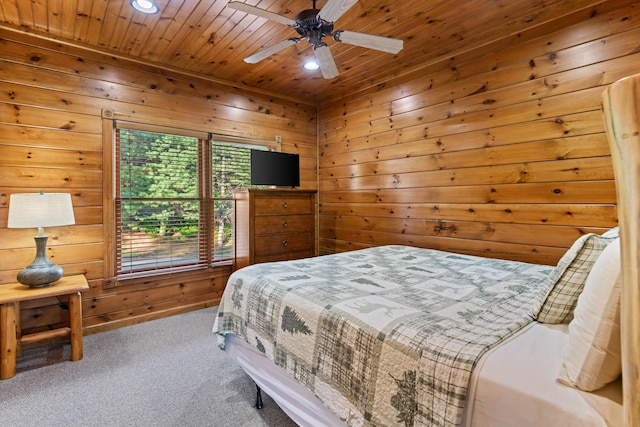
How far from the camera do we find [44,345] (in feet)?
8.36

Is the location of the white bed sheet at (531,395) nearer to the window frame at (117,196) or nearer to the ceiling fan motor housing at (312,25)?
the ceiling fan motor housing at (312,25)

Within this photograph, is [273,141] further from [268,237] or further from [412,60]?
[412,60]

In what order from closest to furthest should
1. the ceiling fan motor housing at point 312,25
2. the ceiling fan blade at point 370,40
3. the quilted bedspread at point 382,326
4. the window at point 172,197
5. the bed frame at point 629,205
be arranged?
the bed frame at point 629,205
the quilted bedspread at point 382,326
the ceiling fan motor housing at point 312,25
the ceiling fan blade at point 370,40
the window at point 172,197

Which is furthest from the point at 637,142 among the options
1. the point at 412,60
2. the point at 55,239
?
the point at 55,239

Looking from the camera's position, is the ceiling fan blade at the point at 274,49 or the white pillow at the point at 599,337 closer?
the white pillow at the point at 599,337

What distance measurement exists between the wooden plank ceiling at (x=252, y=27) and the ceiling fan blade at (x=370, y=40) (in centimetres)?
36

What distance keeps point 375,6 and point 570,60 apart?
57.3 inches

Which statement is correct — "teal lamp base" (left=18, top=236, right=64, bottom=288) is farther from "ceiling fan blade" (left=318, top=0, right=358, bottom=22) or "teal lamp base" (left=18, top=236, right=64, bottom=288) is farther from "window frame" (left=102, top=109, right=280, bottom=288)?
"ceiling fan blade" (left=318, top=0, right=358, bottom=22)

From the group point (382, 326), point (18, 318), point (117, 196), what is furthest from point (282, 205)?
point (382, 326)

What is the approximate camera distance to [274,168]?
3658 millimetres

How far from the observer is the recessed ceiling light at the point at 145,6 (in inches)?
83.7

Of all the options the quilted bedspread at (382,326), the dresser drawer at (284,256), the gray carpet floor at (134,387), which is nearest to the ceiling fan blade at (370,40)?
the quilted bedspread at (382,326)

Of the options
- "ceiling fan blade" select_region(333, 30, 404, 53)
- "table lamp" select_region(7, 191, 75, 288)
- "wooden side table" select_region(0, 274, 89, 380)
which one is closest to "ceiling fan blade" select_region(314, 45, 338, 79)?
"ceiling fan blade" select_region(333, 30, 404, 53)

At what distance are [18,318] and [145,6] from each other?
2476mm
